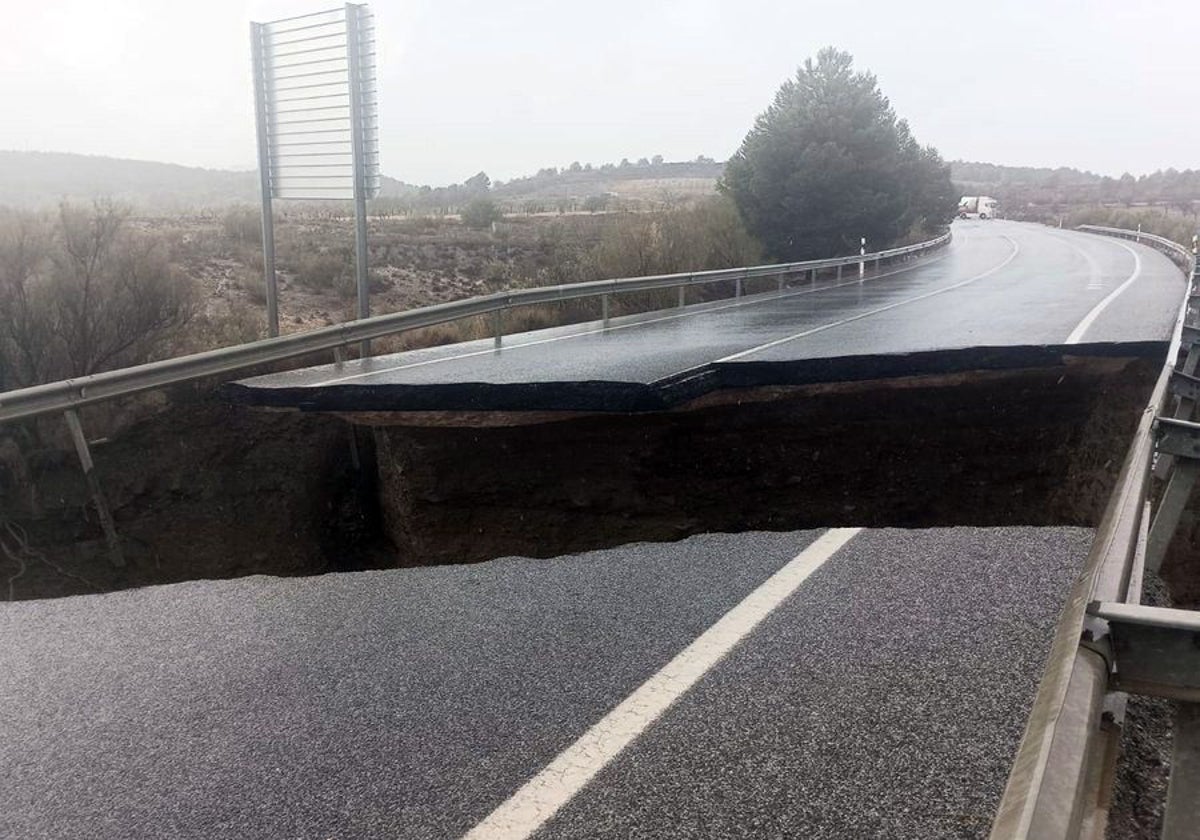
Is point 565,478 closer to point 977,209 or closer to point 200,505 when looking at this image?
point 200,505

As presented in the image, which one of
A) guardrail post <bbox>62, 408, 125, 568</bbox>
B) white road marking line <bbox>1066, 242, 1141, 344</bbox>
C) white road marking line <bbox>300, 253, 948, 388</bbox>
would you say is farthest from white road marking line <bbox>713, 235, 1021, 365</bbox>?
guardrail post <bbox>62, 408, 125, 568</bbox>

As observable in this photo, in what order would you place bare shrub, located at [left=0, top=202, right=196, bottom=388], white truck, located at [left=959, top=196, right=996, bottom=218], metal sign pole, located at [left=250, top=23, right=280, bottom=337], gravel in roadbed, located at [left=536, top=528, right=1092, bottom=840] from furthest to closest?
white truck, located at [left=959, top=196, right=996, bottom=218], metal sign pole, located at [left=250, top=23, right=280, bottom=337], bare shrub, located at [left=0, top=202, right=196, bottom=388], gravel in roadbed, located at [left=536, top=528, right=1092, bottom=840]

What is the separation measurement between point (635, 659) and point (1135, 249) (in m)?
43.7

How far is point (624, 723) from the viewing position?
3650mm

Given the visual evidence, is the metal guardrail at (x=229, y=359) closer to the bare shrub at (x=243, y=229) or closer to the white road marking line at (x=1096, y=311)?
the white road marking line at (x=1096, y=311)

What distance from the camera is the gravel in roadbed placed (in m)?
3.02

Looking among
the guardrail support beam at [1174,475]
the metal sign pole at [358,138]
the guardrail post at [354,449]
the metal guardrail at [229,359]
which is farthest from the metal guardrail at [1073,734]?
the metal sign pole at [358,138]

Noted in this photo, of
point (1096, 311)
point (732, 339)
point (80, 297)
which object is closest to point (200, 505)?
point (80, 297)

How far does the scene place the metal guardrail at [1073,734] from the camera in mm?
1673

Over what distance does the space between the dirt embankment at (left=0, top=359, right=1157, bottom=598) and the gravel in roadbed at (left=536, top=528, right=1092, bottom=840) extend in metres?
4.05

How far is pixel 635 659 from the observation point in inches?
168

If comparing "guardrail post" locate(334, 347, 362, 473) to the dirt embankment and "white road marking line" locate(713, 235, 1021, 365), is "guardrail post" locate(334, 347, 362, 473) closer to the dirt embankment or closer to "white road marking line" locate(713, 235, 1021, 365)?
the dirt embankment

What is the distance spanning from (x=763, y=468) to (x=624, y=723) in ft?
19.7

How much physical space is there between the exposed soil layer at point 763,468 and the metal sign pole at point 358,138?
3467 mm
